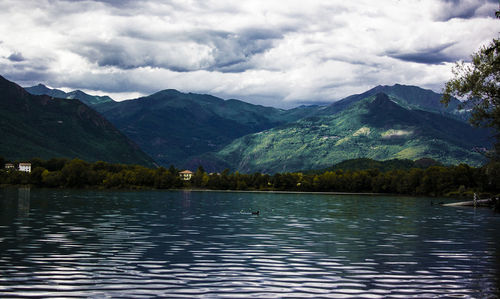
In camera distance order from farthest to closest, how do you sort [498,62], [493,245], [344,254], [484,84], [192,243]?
[484,84], [498,62], [493,245], [192,243], [344,254]

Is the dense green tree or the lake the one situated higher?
the dense green tree

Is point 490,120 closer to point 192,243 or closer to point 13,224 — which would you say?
point 192,243

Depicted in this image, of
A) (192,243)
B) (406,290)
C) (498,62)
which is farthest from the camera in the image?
(498,62)

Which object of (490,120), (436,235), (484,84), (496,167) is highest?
(484,84)

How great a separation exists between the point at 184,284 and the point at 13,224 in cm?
5314

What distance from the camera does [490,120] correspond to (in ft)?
258

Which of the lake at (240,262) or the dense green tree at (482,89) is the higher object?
the dense green tree at (482,89)

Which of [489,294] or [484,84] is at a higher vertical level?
[484,84]

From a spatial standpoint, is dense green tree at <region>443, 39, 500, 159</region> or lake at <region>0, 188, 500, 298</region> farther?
dense green tree at <region>443, 39, 500, 159</region>

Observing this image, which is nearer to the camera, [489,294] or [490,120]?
[489,294]

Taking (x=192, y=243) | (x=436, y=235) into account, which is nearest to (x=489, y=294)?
(x=192, y=243)

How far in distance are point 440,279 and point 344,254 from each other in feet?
46.9

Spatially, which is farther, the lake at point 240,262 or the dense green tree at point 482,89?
the dense green tree at point 482,89

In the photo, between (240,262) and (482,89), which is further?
(482,89)
